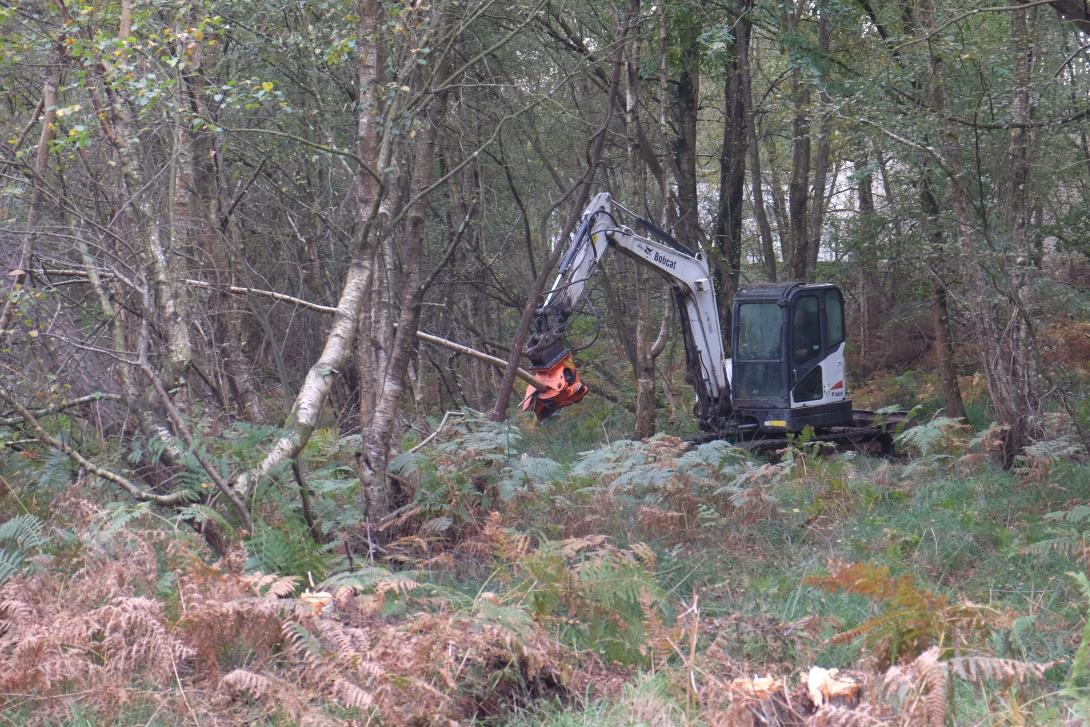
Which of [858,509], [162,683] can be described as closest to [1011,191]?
[858,509]

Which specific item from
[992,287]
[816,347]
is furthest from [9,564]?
[816,347]

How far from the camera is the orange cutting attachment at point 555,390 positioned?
1091cm

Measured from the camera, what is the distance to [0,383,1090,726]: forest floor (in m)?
3.90

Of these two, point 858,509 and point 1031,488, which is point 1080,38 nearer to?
point 1031,488

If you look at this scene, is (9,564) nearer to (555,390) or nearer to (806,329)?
(555,390)

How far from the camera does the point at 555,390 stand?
10.9 meters

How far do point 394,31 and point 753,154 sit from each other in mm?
14002

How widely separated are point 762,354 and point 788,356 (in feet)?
1.38

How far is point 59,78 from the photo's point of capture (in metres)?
6.46

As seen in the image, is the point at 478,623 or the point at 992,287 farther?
the point at 992,287

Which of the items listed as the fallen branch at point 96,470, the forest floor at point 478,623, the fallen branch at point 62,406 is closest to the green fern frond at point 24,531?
the forest floor at point 478,623

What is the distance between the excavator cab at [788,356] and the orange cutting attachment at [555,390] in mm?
3693

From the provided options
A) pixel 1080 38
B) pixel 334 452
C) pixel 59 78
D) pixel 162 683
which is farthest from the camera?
pixel 1080 38

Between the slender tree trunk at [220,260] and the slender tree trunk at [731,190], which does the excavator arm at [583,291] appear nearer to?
the slender tree trunk at [220,260]
